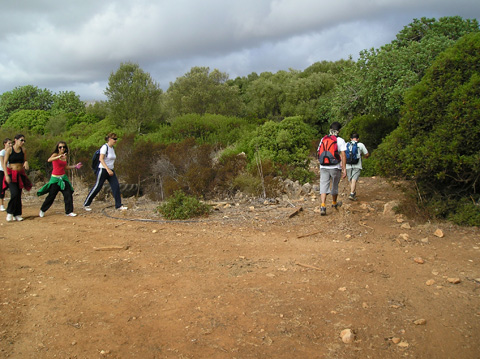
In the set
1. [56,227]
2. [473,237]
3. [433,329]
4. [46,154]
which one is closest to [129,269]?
[56,227]

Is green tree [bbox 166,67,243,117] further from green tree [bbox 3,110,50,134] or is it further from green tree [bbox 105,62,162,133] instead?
green tree [bbox 3,110,50,134]

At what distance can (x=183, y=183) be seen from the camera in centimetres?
1082

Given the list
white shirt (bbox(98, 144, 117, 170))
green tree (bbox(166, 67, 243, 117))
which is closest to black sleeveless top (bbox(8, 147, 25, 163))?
white shirt (bbox(98, 144, 117, 170))

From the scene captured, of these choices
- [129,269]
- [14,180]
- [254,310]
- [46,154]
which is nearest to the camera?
[254,310]

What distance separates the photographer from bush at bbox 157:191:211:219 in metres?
8.43

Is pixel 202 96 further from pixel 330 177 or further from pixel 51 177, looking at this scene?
pixel 330 177

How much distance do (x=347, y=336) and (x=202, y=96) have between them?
140 feet

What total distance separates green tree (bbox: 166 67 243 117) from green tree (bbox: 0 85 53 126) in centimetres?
2135

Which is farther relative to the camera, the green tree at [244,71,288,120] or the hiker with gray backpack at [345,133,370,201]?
the green tree at [244,71,288,120]

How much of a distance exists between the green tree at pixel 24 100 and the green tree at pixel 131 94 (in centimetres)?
2058

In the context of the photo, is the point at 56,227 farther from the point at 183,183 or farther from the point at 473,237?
the point at 473,237

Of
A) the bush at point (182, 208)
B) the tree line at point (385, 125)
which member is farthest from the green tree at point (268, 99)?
the bush at point (182, 208)

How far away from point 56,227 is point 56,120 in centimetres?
3569

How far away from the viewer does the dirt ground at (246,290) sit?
3451mm
